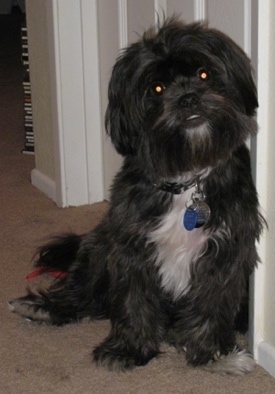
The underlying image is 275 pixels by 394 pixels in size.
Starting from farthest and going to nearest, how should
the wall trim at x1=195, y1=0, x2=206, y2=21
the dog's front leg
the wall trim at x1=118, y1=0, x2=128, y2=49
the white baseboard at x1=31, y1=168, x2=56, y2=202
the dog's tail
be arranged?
the white baseboard at x1=31, y1=168, x2=56, y2=202, the wall trim at x1=118, y1=0, x2=128, y2=49, the dog's tail, the wall trim at x1=195, y1=0, x2=206, y2=21, the dog's front leg

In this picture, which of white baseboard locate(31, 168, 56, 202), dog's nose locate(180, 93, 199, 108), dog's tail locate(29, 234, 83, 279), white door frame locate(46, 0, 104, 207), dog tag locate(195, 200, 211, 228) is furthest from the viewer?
white baseboard locate(31, 168, 56, 202)

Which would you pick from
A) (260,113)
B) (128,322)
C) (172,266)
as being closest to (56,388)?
(128,322)

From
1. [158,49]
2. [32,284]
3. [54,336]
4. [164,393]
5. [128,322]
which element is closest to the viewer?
[158,49]

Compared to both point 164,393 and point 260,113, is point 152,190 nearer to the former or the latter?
point 260,113

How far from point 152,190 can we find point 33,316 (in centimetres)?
50

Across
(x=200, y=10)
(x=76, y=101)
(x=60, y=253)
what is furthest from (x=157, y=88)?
(x=76, y=101)

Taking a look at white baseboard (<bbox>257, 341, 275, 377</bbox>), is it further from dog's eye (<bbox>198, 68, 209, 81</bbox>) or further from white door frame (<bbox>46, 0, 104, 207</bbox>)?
white door frame (<bbox>46, 0, 104, 207</bbox>)

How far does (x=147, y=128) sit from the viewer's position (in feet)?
4.90

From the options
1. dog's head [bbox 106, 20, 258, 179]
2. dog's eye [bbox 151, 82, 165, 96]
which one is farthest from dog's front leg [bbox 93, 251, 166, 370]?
dog's eye [bbox 151, 82, 165, 96]

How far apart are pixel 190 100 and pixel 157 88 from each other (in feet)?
0.28

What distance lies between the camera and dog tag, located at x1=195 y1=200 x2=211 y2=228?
5.03 feet

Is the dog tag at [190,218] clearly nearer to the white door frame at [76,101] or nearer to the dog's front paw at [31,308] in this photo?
the dog's front paw at [31,308]

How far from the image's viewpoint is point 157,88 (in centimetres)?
147

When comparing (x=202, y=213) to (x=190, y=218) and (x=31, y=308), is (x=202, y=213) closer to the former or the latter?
(x=190, y=218)
